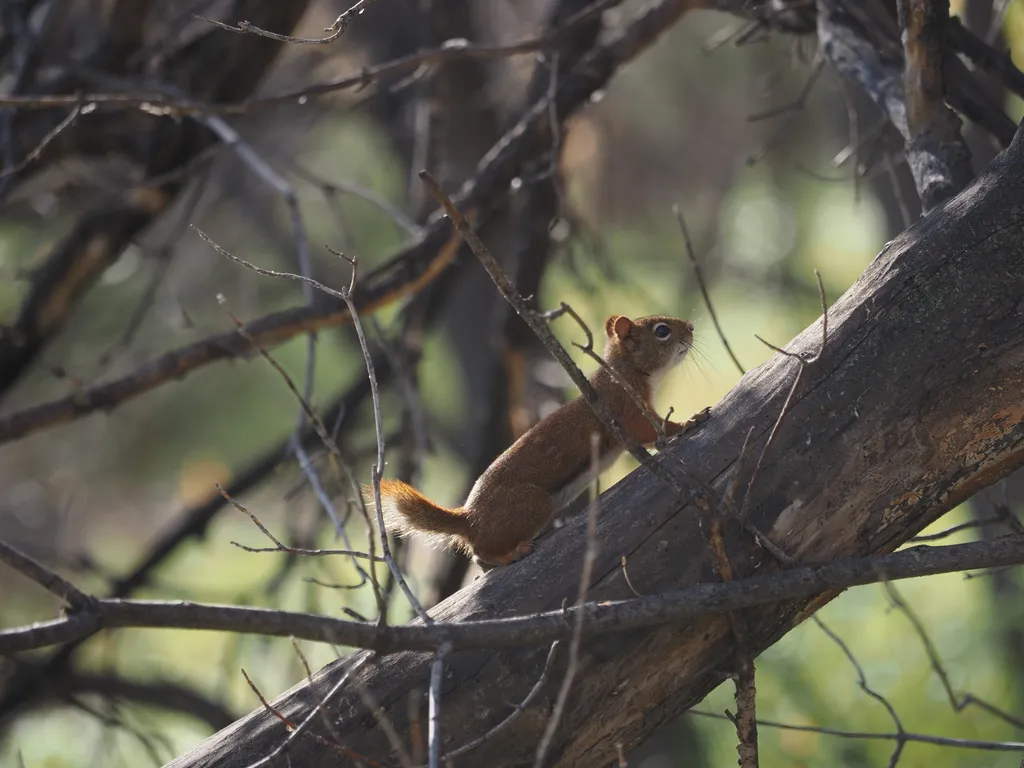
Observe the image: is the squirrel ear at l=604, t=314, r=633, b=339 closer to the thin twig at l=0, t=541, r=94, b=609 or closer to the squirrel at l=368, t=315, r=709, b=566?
the squirrel at l=368, t=315, r=709, b=566

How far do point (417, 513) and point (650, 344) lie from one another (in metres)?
1.08

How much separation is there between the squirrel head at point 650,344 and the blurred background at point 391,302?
0.08 meters

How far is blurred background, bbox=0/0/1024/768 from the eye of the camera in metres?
4.25

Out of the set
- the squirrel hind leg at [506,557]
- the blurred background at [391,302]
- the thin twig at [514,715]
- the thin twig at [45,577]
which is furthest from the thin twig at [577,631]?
the blurred background at [391,302]

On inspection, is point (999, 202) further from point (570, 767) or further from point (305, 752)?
point (305, 752)

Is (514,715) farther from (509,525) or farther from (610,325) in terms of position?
(610,325)

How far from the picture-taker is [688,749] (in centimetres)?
572

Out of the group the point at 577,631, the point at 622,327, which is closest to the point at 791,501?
the point at 577,631

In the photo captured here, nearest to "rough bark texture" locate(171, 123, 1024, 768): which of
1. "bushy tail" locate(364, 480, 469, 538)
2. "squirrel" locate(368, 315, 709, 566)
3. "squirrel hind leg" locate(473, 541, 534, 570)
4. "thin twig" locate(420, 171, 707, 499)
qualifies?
"thin twig" locate(420, 171, 707, 499)

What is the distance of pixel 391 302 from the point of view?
3686mm

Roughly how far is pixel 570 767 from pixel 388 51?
5571mm

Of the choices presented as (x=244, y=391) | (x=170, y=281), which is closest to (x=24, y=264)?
(x=170, y=281)

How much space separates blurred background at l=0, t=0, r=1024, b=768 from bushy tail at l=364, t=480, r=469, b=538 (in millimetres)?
223

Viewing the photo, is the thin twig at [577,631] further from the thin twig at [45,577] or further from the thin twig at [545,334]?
the thin twig at [45,577]
